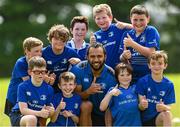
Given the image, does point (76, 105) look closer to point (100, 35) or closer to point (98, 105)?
point (98, 105)

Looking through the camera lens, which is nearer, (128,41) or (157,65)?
(157,65)

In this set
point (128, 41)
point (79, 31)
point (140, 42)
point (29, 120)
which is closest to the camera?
point (29, 120)

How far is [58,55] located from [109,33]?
41.6 inches

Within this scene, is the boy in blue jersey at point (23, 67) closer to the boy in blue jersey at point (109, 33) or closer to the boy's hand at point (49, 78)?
the boy's hand at point (49, 78)

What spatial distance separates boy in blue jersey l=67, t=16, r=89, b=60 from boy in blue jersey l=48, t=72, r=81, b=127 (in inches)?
37.9

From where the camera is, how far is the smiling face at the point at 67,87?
31.5 feet

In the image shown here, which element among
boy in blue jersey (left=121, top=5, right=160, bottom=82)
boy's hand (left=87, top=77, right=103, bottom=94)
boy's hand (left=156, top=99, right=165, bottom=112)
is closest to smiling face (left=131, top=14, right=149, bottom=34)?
boy in blue jersey (left=121, top=5, right=160, bottom=82)

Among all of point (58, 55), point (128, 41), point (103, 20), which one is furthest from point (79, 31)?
point (128, 41)

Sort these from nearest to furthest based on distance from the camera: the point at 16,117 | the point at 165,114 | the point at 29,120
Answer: the point at 29,120 < the point at 165,114 < the point at 16,117

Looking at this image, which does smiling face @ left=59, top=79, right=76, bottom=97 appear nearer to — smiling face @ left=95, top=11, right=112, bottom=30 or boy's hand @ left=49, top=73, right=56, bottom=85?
boy's hand @ left=49, top=73, right=56, bottom=85

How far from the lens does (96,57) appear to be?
9.70m

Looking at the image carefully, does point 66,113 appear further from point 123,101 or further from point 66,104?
point 123,101

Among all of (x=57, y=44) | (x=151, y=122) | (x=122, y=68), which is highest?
(x=57, y=44)

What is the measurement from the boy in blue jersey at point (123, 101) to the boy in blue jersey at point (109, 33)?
0.87 meters
